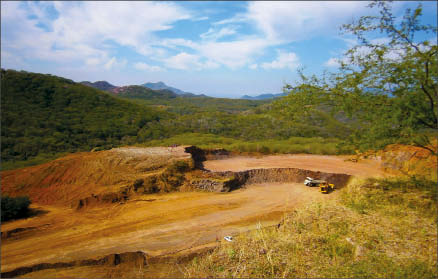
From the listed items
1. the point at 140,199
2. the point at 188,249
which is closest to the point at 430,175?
the point at 188,249

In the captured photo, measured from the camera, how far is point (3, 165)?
59.4ft

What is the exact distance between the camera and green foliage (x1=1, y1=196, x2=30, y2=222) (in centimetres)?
949

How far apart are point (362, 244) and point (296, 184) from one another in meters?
7.88

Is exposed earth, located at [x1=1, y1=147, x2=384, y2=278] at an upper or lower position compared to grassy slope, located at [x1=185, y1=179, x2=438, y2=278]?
lower

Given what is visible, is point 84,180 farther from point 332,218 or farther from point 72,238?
point 332,218

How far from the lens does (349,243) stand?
18.5ft

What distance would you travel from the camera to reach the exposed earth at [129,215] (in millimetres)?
7215

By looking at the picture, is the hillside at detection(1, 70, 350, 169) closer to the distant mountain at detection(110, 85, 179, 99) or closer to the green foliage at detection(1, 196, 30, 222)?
the green foliage at detection(1, 196, 30, 222)

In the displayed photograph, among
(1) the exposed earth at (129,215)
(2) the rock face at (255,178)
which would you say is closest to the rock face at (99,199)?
(1) the exposed earth at (129,215)

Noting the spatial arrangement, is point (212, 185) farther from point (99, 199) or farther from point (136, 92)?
point (136, 92)

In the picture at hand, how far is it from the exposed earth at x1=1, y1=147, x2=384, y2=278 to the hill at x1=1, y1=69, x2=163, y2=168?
591 cm

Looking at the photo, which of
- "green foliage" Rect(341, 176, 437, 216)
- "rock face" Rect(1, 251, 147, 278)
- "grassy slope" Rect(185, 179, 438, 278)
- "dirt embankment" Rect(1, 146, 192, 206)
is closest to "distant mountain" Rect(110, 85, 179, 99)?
"dirt embankment" Rect(1, 146, 192, 206)

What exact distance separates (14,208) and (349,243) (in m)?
12.0

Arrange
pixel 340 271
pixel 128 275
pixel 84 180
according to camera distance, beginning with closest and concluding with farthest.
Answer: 1. pixel 340 271
2. pixel 128 275
3. pixel 84 180
